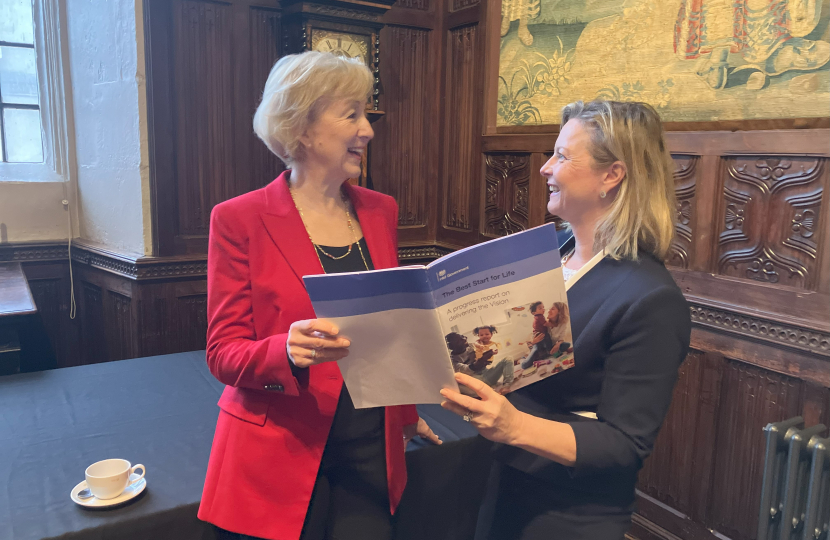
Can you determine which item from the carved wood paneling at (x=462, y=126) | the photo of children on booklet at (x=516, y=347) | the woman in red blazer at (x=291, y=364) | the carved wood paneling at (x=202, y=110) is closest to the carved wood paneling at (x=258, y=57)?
the carved wood paneling at (x=202, y=110)

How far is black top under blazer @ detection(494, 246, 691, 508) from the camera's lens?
1.06 meters

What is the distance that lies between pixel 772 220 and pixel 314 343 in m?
1.67

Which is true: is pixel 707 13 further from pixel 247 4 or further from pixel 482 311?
pixel 247 4

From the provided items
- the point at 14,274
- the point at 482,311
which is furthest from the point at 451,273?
the point at 14,274

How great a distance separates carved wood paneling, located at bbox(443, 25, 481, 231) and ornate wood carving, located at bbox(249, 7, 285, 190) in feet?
3.33

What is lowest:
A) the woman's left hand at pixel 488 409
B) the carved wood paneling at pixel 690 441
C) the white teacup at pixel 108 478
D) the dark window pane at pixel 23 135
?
the carved wood paneling at pixel 690 441

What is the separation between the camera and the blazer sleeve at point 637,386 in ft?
3.47

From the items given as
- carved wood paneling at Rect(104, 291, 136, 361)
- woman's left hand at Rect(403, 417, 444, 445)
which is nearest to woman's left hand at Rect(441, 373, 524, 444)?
woman's left hand at Rect(403, 417, 444, 445)

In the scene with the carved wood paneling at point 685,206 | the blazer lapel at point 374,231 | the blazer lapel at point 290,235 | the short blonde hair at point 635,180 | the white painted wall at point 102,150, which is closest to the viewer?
the short blonde hair at point 635,180

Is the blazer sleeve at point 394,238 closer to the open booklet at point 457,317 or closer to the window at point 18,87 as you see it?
the open booklet at point 457,317

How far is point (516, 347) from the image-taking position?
3.46 feet

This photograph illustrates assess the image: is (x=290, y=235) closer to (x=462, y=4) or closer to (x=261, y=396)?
(x=261, y=396)

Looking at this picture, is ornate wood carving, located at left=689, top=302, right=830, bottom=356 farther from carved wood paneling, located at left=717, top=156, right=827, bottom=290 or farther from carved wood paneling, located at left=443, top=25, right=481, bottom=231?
carved wood paneling, located at left=443, top=25, right=481, bottom=231

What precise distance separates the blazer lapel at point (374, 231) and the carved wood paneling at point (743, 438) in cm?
142
